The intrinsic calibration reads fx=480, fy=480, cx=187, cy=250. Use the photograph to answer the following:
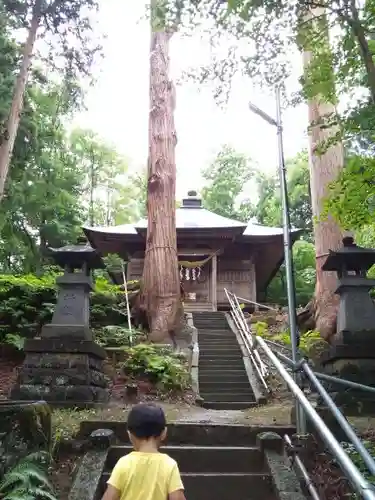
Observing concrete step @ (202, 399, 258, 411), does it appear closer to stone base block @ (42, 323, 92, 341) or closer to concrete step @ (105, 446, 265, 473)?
stone base block @ (42, 323, 92, 341)

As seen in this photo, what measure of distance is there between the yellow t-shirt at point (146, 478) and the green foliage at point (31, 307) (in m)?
6.75

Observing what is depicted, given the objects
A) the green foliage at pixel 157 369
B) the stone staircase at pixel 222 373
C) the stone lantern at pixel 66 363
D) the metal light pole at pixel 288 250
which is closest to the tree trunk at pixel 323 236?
the stone staircase at pixel 222 373

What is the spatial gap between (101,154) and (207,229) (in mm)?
12163

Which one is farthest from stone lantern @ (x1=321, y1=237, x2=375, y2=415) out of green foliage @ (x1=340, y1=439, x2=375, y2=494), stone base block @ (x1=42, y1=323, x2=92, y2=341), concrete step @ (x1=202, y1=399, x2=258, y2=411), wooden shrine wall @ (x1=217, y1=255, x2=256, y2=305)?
wooden shrine wall @ (x1=217, y1=255, x2=256, y2=305)

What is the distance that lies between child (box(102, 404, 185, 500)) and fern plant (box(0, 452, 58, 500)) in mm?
1560

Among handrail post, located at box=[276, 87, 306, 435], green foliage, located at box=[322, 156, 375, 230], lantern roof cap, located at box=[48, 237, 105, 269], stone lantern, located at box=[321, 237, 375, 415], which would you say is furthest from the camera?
lantern roof cap, located at box=[48, 237, 105, 269]

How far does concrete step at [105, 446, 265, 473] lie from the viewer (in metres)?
4.37

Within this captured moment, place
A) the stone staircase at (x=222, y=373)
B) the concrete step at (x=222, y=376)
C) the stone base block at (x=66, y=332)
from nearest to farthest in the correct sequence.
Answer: the stone base block at (x=66, y=332), the stone staircase at (x=222, y=373), the concrete step at (x=222, y=376)

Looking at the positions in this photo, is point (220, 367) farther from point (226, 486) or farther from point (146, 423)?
point (146, 423)

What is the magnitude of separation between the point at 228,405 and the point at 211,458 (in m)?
3.24

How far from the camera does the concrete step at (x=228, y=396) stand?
7855mm

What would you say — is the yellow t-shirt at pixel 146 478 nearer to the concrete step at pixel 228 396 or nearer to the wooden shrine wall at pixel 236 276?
the concrete step at pixel 228 396

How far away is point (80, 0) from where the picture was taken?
29.6 ft

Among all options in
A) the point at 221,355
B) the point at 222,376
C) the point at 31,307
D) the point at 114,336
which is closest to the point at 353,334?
the point at 222,376
